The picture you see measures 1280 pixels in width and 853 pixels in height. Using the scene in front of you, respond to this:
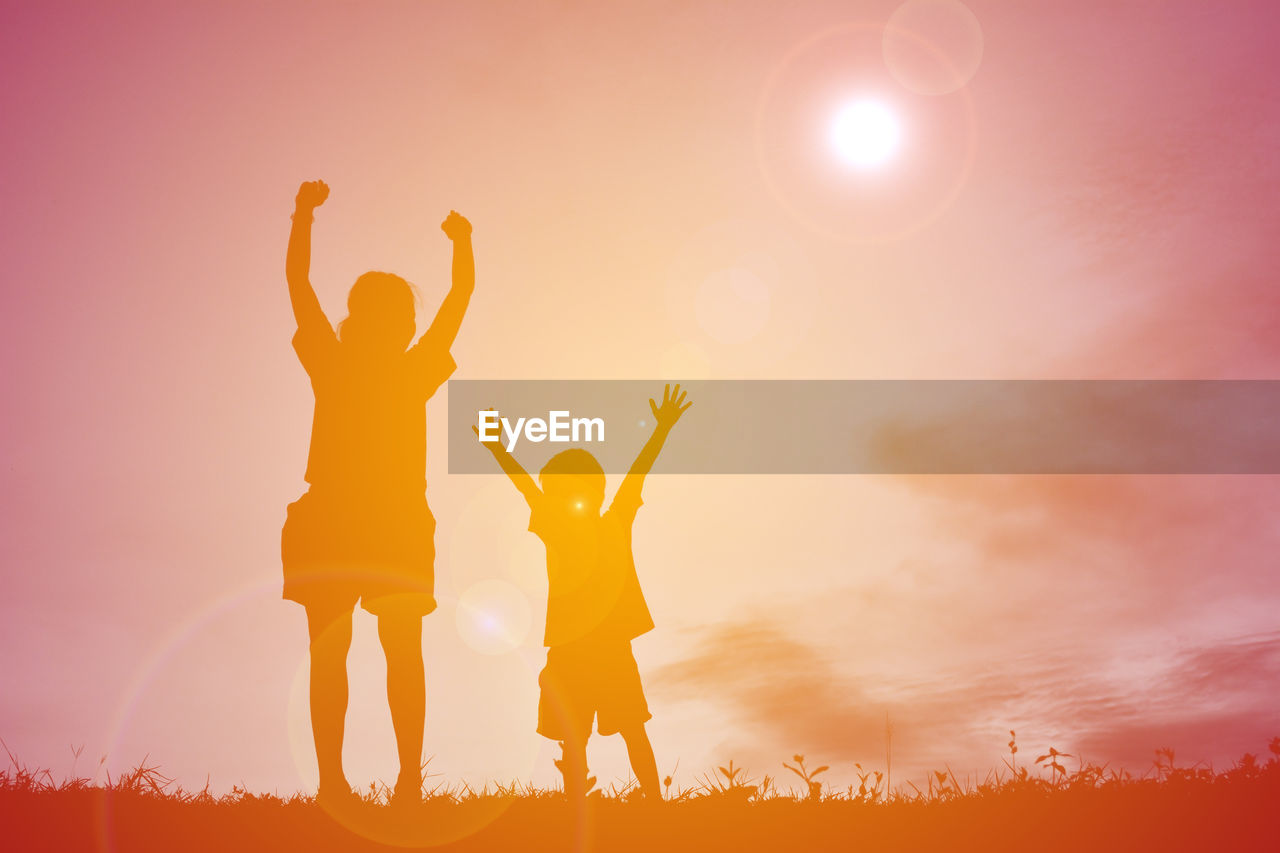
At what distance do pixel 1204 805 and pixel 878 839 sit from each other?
2506 mm

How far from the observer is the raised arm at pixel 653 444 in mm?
6883

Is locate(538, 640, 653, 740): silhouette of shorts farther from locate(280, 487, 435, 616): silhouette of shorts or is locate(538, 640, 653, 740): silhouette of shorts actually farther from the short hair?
the short hair

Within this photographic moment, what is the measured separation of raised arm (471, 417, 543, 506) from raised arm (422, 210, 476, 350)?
916mm

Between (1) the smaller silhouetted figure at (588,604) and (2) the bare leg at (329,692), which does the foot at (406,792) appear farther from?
(1) the smaller silhouetted figure at (588,604)

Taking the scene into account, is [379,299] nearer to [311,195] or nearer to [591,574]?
[311,195]

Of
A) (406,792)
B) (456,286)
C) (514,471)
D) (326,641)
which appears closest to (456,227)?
(456,286)

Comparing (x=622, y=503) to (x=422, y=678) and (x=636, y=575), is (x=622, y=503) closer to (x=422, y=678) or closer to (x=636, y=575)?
(x=636, y=575)

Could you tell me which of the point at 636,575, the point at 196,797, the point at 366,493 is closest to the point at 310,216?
the point at 366,493

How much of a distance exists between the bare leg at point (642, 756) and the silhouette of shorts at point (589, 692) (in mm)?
78

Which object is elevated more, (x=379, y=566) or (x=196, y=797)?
(x=379, y=566)

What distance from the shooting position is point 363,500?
5949mm

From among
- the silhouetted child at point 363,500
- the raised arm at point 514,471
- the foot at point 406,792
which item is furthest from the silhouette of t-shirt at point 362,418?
the foot at point 406,792

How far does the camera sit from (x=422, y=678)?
5969 mm

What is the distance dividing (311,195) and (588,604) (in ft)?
11.9
